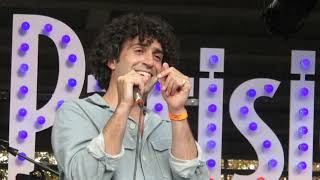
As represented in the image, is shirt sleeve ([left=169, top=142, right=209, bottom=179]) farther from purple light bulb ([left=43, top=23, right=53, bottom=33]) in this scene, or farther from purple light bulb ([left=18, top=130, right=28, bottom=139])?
purple light bulb ([left=43, top=23, right=53, bottom=33])

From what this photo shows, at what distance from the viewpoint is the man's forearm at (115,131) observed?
5.87 ft

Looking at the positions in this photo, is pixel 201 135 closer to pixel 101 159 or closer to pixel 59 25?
pixel 59 25

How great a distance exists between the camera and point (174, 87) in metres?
1.91

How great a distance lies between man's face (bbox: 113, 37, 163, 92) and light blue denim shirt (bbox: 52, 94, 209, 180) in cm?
12

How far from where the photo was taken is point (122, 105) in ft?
5.93

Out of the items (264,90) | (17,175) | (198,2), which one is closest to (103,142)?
(17,175)

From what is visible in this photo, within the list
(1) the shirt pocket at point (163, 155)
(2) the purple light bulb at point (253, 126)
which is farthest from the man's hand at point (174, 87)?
(2) the purple light bulb at point (253, 126)

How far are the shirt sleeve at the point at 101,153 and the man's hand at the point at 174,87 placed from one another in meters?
0.23

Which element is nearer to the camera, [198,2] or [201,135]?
[201,135]

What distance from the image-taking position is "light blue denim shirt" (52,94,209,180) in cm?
179

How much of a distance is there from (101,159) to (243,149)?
33.5ft

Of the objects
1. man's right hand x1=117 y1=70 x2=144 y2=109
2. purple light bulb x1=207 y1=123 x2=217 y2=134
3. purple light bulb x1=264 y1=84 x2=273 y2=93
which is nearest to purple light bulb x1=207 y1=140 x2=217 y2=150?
purple light bulb x1=207 y1=123 x2=217 y2=134

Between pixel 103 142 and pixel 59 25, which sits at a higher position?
pixel 59 25

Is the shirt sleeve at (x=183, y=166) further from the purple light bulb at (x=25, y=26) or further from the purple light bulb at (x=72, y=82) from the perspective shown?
the purple light bulb at (x=25, y=26)
